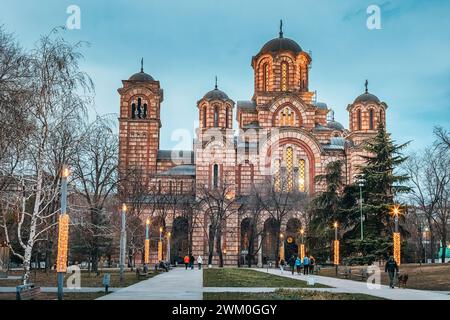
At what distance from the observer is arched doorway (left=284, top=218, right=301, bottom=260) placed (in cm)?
5889

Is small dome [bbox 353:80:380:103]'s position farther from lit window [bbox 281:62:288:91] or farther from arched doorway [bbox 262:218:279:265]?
arched doorway [bbox 262:218:279:265]

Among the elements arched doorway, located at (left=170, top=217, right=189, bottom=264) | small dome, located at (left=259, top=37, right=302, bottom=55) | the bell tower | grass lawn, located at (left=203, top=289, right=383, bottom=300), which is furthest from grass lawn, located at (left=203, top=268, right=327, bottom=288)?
small dome, located at (left=259, top=37, right=302, bottom=55)

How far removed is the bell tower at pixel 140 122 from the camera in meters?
66.2

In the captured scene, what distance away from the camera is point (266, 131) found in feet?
202

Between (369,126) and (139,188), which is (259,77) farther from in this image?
(139,188)

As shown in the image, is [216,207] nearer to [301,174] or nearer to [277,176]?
[277,176]

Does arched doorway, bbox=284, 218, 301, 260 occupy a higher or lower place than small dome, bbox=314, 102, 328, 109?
lower

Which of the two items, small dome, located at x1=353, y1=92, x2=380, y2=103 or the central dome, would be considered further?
small dome, located at x1=353, y1=92, x2=380, y2=103

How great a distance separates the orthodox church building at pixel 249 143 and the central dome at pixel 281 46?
0.12 m

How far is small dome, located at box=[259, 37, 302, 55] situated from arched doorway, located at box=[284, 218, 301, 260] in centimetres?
1911

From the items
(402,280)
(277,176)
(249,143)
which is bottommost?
(402,280)

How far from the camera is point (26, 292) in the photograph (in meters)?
13.9

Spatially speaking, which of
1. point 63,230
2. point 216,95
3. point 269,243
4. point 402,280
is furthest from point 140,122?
point 63,230

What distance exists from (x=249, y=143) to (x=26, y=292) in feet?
161
